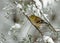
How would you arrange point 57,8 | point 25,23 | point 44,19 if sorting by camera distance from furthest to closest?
point 57,8, point 25,23, point 44,19

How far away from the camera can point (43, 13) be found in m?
1.81

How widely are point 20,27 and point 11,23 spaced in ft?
0.31

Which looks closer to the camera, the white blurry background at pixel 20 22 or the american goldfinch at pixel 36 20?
the american goldfinch at pixel 36 20

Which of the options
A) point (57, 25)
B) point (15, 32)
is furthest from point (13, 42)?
point (57, 25)

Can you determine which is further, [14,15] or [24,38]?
[14,15]

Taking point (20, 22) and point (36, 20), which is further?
point (20, 22)

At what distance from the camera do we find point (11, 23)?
6.02 feet

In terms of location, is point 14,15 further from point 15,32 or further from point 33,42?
point 33,42

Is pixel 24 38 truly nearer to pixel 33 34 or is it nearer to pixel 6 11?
pixel 33 34

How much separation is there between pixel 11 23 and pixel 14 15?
7 cm

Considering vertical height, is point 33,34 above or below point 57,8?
below

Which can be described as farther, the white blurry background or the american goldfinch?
the white blurry background

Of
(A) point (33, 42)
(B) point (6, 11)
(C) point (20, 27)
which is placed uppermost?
(B) point (6, 11)

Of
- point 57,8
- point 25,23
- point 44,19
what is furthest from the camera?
point 57,8
